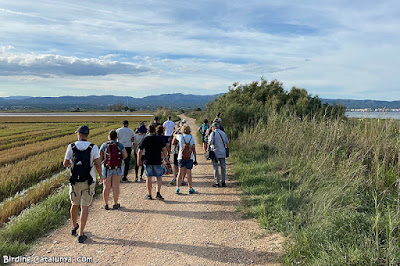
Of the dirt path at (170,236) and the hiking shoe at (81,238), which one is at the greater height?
the hiking shoe at (81,238)

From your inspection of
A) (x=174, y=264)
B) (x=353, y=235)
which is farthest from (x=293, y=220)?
(x=174, y=264)

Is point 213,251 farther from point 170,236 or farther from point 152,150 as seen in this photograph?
point 152,150

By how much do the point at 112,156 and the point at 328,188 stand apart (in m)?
4.86

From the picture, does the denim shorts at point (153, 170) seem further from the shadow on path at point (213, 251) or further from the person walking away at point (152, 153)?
the shadow on path at point (213, 251)

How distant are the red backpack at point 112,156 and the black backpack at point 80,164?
1.41 meters

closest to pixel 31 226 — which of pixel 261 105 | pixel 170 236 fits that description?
pixel 170 236

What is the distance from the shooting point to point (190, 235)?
5.32 metres

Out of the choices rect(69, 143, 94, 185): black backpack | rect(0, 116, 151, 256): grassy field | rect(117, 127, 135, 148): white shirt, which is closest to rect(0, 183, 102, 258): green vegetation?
rect(0, 116, 151, 256): grassy field

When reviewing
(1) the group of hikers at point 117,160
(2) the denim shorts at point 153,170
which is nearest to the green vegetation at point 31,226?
(1) the group of hikers at point 117,160

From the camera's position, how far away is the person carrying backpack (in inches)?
253

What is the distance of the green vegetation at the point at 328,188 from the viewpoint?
13.6ft

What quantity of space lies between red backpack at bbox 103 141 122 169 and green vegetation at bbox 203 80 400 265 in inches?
122

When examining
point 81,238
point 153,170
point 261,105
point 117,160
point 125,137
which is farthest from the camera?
point 261,105

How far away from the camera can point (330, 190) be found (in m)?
6.03
